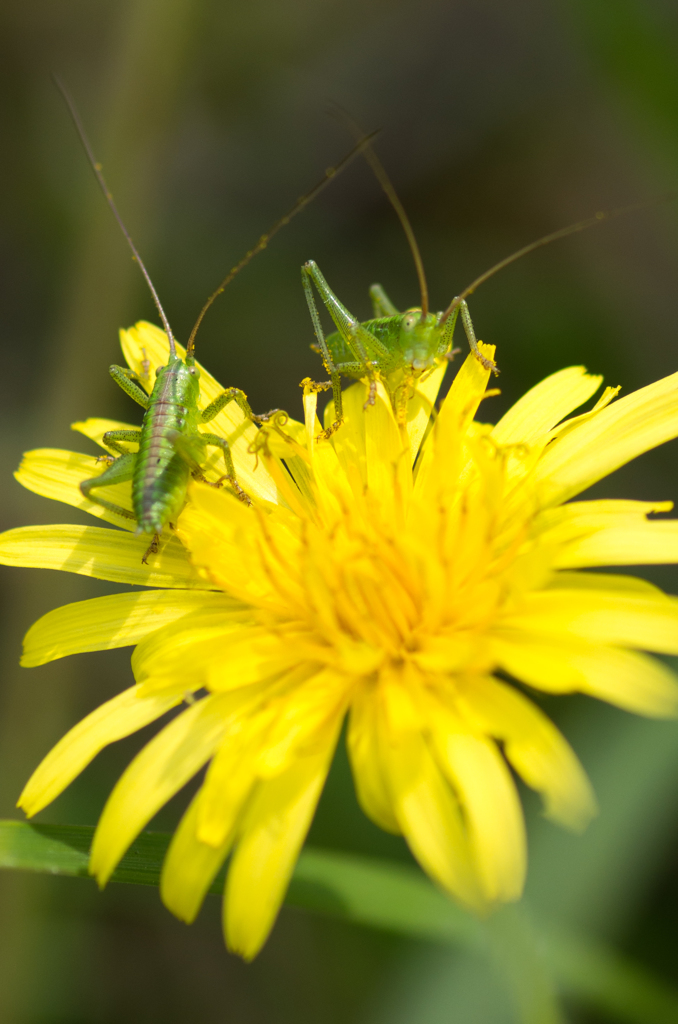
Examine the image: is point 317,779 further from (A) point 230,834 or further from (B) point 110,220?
(B) point 110,220

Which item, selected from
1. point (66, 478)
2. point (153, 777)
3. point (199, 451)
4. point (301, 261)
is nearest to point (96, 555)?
point (66, 478)

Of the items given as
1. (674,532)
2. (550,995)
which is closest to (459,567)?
(674,532)

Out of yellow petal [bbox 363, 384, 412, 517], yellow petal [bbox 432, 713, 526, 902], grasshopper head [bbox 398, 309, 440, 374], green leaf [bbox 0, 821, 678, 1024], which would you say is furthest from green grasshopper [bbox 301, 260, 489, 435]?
green leaf [bbox 0, 821, 678, 1024]

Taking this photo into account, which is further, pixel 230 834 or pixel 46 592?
pixel 46 592

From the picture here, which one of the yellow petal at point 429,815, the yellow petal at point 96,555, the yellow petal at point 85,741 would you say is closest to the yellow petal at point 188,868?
the yellow petal at point 85,741

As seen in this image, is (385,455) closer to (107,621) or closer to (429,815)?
(107,621)

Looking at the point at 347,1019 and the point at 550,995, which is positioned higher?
the point at 550,995

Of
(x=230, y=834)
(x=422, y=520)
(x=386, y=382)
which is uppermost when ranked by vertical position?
(x=386, y=382)

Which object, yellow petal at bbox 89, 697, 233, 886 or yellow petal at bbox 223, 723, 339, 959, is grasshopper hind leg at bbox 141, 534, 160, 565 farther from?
yellow petal at bbox 223, 723, 339, 959
